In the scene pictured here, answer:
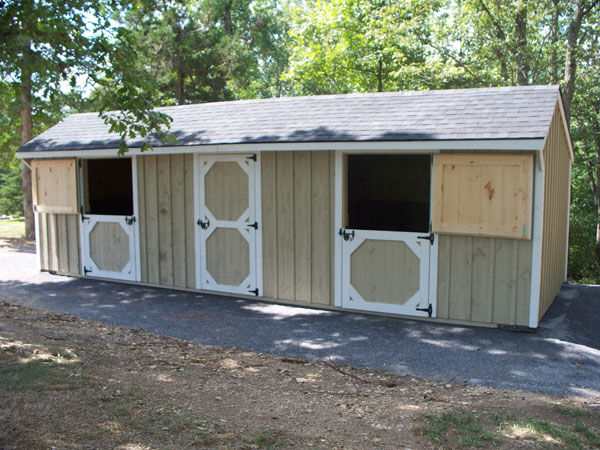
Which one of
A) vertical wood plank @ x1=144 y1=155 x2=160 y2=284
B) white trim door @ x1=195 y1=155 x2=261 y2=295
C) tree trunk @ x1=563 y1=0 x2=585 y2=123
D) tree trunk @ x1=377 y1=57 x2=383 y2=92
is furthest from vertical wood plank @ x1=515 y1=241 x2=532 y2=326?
tree trunk @ x1=377 y1=57 x2=383 y2=92

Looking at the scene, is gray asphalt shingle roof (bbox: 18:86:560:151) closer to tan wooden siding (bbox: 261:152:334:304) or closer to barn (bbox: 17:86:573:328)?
barn (bbox: 17:86:573:328)

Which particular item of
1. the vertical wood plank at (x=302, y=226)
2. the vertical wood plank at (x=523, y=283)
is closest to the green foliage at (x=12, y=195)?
the vertical wood plank at (x=302, y=226)

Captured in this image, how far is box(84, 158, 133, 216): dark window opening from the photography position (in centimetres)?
1045

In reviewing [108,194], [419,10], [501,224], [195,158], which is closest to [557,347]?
[501,224]

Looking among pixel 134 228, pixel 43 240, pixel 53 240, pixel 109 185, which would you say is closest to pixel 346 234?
pixel 134 228

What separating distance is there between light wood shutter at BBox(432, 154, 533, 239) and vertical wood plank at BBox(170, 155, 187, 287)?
144 inches

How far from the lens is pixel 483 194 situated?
240 inches

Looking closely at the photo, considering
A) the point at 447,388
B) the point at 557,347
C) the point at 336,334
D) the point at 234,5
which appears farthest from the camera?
the point at 234,5

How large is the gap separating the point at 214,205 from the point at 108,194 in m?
3.93

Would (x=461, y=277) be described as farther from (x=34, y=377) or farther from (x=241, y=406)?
(x=34, y=377)

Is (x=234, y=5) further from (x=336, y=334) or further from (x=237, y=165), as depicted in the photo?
(x=336, y=334)

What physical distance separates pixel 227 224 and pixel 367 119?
2375 millimetres

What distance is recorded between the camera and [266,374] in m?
4.80

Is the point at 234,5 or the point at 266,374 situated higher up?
the point at 234,5
